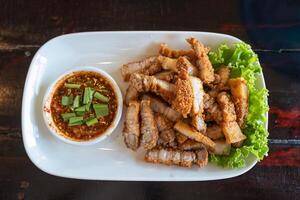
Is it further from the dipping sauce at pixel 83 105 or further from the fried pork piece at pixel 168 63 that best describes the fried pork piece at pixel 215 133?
the dipping sauce at pixel 83 105

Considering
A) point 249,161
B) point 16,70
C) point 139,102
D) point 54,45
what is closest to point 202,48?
point 139,102

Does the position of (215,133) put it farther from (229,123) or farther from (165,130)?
(165,130)

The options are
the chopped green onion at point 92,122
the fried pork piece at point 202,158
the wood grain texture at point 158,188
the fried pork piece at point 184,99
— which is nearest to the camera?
the fried pork piece at point 184,99

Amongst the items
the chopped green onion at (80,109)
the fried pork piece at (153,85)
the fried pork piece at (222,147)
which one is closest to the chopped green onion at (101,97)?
the chopped green onion at (80,109)

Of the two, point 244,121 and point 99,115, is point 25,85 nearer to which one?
point 99,115

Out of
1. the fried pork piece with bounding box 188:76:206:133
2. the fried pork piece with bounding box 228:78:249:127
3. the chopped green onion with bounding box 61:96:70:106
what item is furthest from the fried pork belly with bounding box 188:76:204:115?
the chopped green onion with bounding box 61:96:70:106

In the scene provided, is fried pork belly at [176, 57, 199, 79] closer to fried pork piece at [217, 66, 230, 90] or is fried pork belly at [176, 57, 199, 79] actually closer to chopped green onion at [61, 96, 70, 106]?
fried pork piece at [217, 66, 230, 90]
